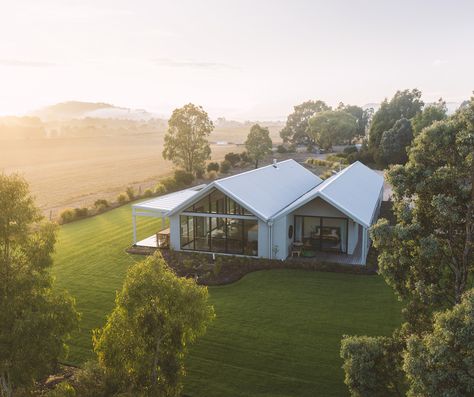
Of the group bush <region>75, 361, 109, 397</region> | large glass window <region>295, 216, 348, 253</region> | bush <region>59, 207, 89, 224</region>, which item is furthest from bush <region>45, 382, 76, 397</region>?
bush <region>59, 207, 89, 224</region>

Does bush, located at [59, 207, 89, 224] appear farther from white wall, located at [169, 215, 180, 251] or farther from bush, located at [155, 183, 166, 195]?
white wall, located at [169, 215, 180, 251]

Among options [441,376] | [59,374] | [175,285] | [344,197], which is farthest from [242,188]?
[441,376]

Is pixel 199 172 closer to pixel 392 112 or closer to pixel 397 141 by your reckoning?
pixel 397 141

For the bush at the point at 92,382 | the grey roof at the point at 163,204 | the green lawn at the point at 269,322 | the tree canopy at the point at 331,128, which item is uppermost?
the tree canopy at the point at 331,128

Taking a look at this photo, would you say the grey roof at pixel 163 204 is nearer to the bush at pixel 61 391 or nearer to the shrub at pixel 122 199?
the shrub at pixel 122 199

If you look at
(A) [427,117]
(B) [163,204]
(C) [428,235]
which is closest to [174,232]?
(B) [163,204]

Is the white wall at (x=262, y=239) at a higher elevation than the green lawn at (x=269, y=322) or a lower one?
higher

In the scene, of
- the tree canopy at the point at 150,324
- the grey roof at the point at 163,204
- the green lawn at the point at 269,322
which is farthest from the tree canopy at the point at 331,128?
the tree canopy at the point at 150,324
